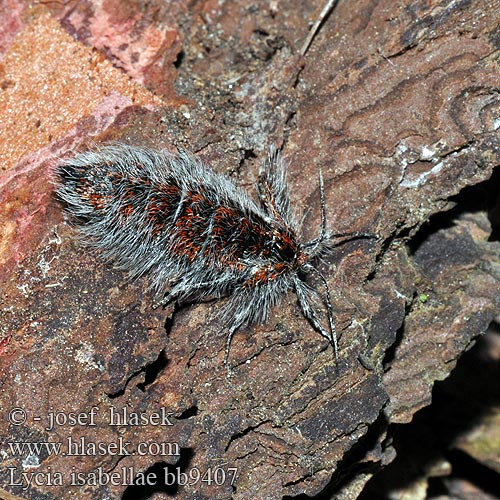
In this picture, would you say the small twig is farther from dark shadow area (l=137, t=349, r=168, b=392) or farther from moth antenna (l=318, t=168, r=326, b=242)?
dark shadow area (l=137, t=349, r=168, b=392)

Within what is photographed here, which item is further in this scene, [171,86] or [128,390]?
[171,86]

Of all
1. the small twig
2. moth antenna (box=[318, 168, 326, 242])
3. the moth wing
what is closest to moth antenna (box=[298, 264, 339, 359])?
moth antenna (box=[318, 168, 326, 242])

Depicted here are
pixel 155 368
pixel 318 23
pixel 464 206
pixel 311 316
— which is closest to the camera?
pixel 155 368

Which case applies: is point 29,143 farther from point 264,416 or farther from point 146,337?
point 264,416

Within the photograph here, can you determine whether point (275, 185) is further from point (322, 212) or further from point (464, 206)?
point (464, 206)

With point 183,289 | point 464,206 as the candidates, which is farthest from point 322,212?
point 464,206

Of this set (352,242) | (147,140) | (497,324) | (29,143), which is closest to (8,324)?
(29,143)

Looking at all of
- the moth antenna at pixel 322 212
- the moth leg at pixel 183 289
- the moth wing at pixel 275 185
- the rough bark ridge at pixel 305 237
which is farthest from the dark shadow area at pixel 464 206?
the moth leg at pixel 183 289
